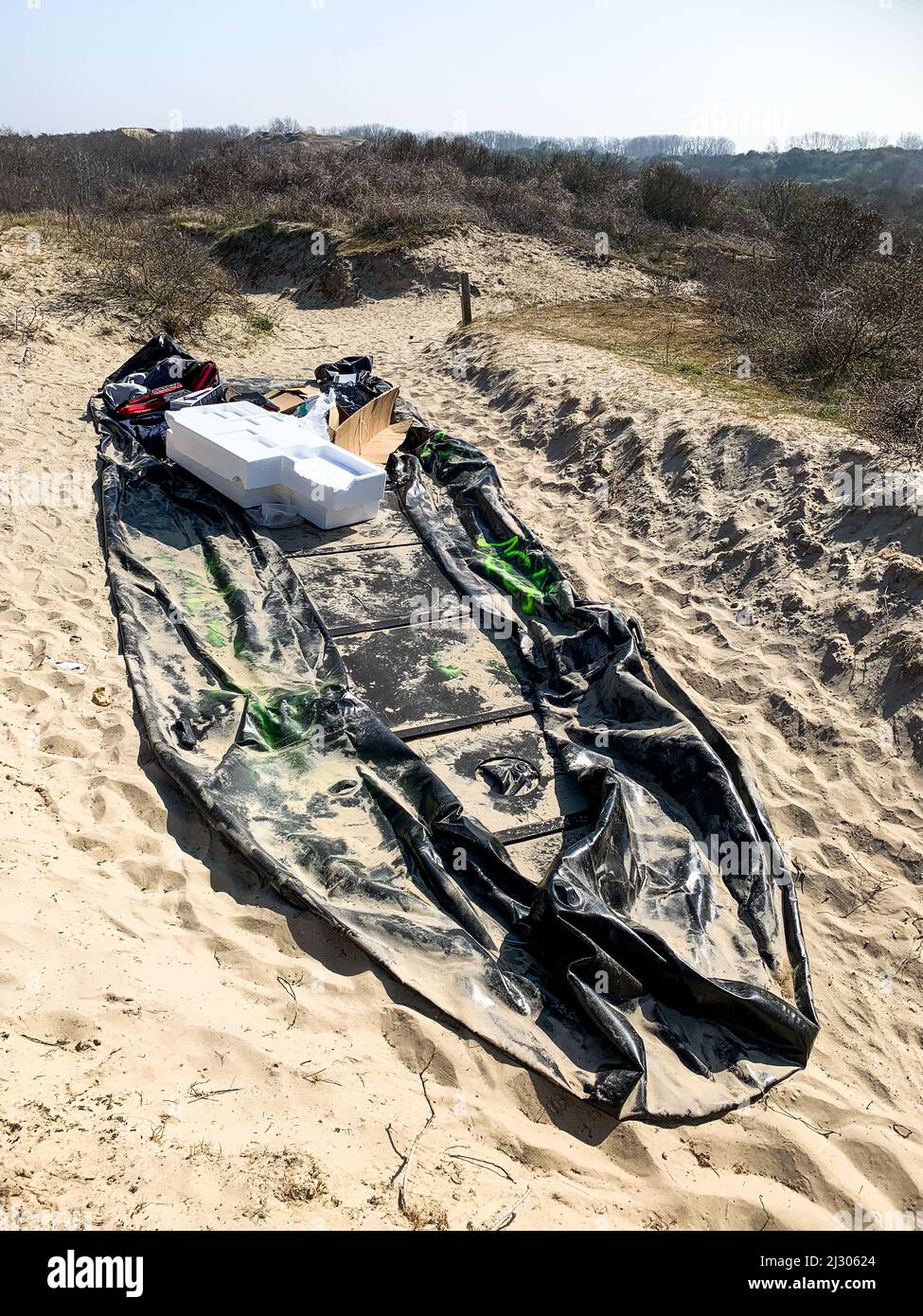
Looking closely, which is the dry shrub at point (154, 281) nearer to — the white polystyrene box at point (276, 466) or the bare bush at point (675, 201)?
the white polystyrene box at point (276, 466)

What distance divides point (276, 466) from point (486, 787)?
346 cm

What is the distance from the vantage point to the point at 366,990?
310cm

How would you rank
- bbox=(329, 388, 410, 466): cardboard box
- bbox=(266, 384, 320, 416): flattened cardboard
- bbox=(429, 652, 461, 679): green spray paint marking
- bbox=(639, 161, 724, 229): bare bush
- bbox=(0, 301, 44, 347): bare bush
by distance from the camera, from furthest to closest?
bbox=(639, 161, 724, 229): bare bush
bbox=(0, 301, 44, 347): bare bush
bbox=(266, 384, 320, 416): flattened cardboard
bbox=(329, 388, 410, 466): cardboard box
bbox=(429, 652, 461, 679): green spray paint marking

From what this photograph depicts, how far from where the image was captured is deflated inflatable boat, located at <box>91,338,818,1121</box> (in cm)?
317

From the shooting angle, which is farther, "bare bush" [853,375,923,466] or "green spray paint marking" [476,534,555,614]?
"bare bush" [853,375,923,466]

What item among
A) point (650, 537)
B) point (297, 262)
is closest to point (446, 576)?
point (650, 537)

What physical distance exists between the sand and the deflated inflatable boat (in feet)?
0.49

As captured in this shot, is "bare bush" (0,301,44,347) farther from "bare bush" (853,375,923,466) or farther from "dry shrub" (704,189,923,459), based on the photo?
"bare bush" (853,375,923,466)

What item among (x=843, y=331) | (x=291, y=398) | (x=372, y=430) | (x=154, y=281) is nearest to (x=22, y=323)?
(x=154, y=281)

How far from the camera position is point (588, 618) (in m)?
5.42

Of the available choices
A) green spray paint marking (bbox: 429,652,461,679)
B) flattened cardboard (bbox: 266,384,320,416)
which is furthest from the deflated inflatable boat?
flattened cardboard (bbox: 266,384,320,416)

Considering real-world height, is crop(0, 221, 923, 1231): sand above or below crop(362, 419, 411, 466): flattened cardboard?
below

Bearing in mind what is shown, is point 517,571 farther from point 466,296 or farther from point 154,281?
point 154,281

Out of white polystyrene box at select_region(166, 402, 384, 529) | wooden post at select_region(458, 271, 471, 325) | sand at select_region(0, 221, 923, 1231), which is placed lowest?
sand at select_region(0, 221, 923, 1231)
